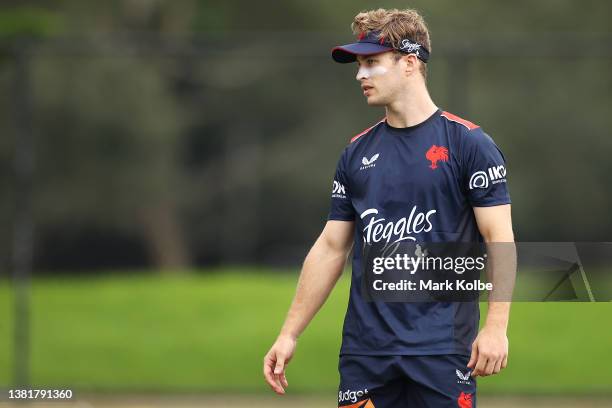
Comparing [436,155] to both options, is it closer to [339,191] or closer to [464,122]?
[464,122]

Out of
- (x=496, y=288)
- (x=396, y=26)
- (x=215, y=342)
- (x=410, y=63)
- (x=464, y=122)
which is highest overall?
(x=396, y=26)

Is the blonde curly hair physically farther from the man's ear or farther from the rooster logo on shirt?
the rooster logo on shirt

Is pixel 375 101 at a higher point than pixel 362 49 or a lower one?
lower

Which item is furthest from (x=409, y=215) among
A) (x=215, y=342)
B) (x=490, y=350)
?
(x=215, y=342)

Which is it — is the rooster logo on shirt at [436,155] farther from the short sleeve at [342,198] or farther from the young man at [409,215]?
the short sleeve at [342,198]

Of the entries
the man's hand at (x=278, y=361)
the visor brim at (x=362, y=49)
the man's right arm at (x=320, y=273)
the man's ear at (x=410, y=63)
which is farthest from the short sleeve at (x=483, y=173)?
the man's hand at (x=278, y=361)

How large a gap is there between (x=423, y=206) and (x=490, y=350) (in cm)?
67

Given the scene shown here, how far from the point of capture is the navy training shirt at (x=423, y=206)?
4.58m

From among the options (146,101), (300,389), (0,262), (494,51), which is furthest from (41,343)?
(146,101)

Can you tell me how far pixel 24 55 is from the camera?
10.4 metres

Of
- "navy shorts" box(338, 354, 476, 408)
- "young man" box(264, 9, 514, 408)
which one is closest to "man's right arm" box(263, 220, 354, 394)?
"young man" box(264, 9, 514, 408)

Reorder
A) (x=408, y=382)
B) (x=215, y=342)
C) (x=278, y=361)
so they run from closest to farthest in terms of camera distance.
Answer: (x=408, y=382) < (x=278, y=361) < (x=215, y=342)

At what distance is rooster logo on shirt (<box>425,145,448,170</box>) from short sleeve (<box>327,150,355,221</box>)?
420 mm

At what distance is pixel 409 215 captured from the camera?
15.3 ft
